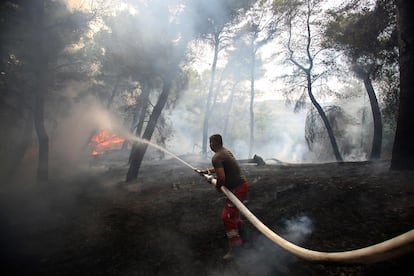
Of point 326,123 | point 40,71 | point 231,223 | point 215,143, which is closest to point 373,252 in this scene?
point 231,223

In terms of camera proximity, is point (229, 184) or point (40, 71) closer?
point (229, 184)

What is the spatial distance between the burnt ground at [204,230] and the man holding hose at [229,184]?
261mm

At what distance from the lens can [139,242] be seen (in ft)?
16.0

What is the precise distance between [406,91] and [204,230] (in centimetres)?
618

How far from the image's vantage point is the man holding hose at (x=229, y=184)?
13.0 feet

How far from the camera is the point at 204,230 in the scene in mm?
5105

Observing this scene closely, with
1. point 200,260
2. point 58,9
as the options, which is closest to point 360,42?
point 200,260

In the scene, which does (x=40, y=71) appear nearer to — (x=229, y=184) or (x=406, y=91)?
(x=229, y=184)

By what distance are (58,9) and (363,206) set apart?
47.9 feet

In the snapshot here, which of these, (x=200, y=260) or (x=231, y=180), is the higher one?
(x=231, y=180)

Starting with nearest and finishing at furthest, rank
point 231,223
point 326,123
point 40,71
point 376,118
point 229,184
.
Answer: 1. point 231,223
2. point 229,184
3. point 40,71
4. point 376,118
5. point 326,123

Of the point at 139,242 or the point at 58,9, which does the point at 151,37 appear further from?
the point at 139,242

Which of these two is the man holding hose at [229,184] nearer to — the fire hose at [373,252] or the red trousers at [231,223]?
the red trousers at [231,223]

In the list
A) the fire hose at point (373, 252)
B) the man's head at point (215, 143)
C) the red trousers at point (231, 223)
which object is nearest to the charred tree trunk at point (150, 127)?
the man's head at point (215, 143)
